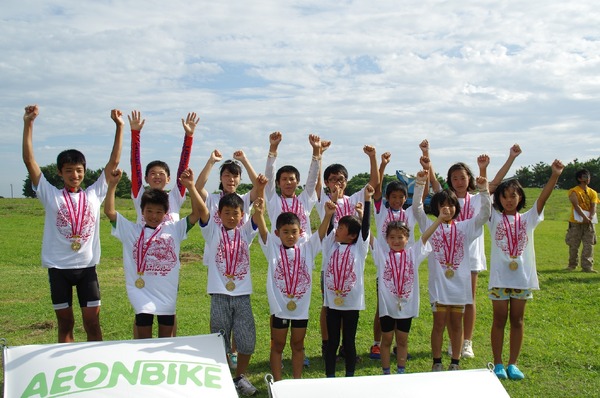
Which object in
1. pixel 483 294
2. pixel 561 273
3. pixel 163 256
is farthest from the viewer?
pixel 561 273

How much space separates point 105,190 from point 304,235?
2.10m

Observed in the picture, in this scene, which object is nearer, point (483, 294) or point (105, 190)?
point (105, 190)

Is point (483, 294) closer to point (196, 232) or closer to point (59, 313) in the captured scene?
point (59, 313)

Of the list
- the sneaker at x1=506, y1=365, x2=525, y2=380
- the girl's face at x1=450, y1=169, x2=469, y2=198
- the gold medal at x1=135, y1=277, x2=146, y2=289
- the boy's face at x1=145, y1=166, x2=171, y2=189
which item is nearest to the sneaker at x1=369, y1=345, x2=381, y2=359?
the sneaker at x1=506, y1=365, x2=525, y2=380

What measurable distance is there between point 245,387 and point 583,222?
34.9ft

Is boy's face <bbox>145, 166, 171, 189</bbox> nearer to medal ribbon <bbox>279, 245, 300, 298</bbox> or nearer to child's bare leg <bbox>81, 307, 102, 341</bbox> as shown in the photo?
child's bare leg <bbox>81, 307, 102, 341</bbox>

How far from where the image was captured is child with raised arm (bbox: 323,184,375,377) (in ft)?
18.2

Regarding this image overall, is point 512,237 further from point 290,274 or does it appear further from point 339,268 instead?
point 290,274

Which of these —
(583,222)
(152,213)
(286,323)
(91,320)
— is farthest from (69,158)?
(583,222)

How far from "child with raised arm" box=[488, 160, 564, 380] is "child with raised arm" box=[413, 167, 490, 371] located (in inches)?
10.2

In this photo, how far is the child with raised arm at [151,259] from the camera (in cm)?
545

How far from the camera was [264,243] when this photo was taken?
5.73 metres

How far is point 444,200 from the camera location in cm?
608

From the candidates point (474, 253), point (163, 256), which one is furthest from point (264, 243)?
point (474, 253)
